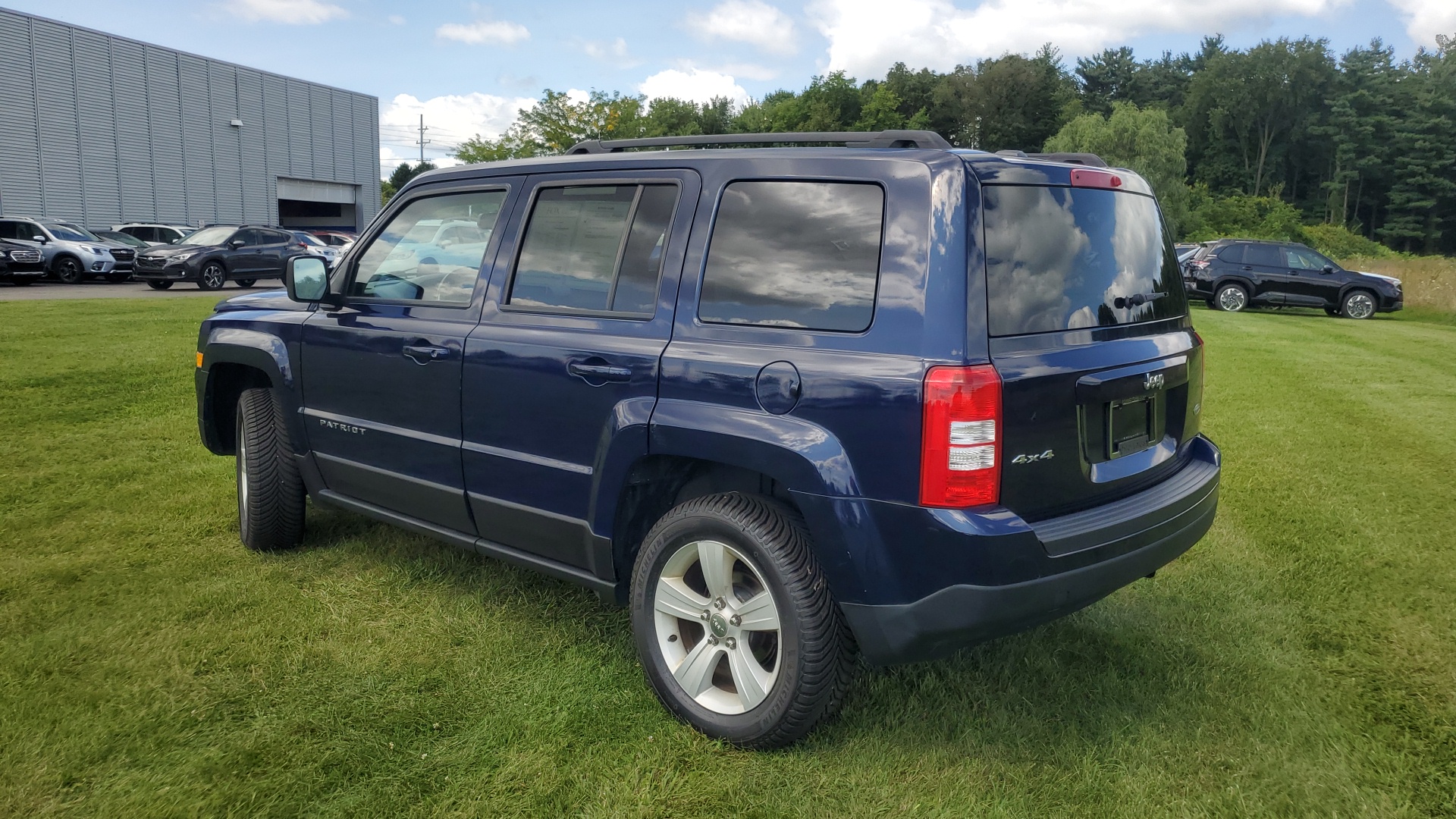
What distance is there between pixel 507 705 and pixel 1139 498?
215 cm

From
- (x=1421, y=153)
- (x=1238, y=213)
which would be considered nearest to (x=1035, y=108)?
(x=1238, y=213)

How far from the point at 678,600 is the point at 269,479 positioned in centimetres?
250

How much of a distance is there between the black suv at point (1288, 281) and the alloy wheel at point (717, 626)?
22.0 m

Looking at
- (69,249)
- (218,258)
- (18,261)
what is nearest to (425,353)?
(218,258)

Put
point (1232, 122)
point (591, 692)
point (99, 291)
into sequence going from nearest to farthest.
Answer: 1. point (591, 692)
2. point (99, 291)
3. point (1232, 122)

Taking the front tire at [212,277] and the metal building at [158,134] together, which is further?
the metal building at [158,134]

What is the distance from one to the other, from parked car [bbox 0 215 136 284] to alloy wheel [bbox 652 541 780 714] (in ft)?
83.9

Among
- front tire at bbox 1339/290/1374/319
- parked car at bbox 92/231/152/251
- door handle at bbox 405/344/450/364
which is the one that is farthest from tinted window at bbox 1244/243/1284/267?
parked car at bbox 92/231/152/251

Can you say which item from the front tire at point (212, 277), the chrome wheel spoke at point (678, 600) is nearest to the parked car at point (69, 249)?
the front tire at point (212, 277)

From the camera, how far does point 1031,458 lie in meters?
2.74

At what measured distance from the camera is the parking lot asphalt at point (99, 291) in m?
19.4

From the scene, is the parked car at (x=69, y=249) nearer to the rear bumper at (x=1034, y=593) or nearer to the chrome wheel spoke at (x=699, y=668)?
the chrome wheel spoke at (x=699, y=668)

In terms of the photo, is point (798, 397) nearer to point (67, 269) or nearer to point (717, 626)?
point (717, 626)

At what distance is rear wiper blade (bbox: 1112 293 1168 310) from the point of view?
3178mm
